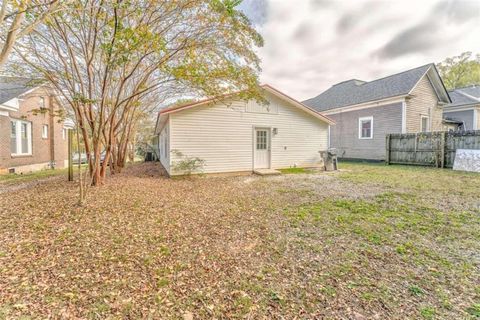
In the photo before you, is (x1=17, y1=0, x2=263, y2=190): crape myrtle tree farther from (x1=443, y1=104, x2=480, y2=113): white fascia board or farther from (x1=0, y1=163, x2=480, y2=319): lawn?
(x1=443, y1=104, x2=480, y2=113): white fascia board

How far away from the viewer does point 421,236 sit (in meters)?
3.33

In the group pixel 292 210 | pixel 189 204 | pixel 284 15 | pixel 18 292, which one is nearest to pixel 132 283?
pixel 18 292

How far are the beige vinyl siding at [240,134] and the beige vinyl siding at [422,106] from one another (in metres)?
5.67

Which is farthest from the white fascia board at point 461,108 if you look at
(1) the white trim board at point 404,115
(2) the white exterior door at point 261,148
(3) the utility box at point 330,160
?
(2) the white exterior door at point 261,148

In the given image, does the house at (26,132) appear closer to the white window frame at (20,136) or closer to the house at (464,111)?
the white window frame at (20,136)

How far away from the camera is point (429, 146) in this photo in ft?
36.8

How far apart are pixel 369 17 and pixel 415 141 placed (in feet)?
22.7

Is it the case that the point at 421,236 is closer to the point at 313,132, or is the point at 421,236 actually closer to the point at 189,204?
the point at 189,204

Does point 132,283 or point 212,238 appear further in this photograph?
point 212,238

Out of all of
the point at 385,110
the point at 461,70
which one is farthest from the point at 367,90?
the point at 461,70

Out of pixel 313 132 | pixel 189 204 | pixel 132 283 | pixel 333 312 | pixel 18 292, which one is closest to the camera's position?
pixel 333 312

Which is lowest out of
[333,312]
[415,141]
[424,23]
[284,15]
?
[333,312]

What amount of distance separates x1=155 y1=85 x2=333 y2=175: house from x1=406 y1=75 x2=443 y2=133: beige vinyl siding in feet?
18.6

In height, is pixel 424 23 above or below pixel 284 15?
above
